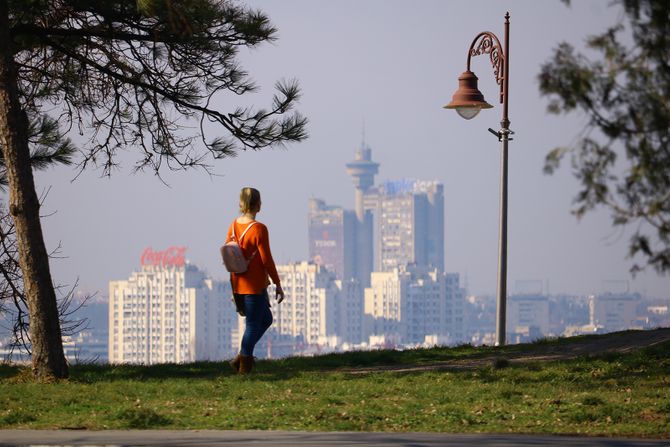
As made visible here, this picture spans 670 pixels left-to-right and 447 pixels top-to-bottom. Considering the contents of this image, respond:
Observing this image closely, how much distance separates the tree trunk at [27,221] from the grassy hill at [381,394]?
0.29 meters

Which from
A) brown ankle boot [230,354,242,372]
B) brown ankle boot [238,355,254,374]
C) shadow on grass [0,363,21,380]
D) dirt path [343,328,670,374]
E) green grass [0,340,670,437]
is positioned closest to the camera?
green grass [0,340,670,437]

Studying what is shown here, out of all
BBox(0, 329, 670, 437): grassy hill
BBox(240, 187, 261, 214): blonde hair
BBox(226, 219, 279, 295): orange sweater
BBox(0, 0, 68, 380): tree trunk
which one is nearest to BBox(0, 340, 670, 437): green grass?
BBox(0, 329, 670, 437): grassy hill

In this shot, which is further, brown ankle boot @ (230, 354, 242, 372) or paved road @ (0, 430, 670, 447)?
brown ankle boot @ (230, 354, 242, 372)

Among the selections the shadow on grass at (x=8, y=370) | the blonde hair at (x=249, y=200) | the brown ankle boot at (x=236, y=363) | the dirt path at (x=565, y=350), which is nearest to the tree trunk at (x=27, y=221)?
the shadow on grass at (x=8, y=370)

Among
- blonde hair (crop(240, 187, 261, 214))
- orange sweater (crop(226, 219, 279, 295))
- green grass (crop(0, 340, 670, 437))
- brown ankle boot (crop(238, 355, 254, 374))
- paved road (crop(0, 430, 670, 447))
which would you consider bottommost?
paved road (crop(0, 430, 670, 447))

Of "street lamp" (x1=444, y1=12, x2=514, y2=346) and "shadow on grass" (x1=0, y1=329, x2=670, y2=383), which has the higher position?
"street lamp" (x1=444, y1=12, x2=514, y2=346)

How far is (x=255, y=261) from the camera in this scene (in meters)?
13.0

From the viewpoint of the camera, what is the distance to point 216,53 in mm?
16344

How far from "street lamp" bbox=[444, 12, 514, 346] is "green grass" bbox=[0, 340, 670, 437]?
180 inches

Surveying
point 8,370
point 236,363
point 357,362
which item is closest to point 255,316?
point 236,363

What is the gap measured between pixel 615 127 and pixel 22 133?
583 centimetres

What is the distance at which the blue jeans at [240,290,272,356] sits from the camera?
42.9ft

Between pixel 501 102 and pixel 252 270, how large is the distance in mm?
7934

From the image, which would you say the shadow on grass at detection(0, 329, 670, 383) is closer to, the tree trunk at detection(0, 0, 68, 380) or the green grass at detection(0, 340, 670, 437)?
the green grass at detection(0, 340, 670, 437)
